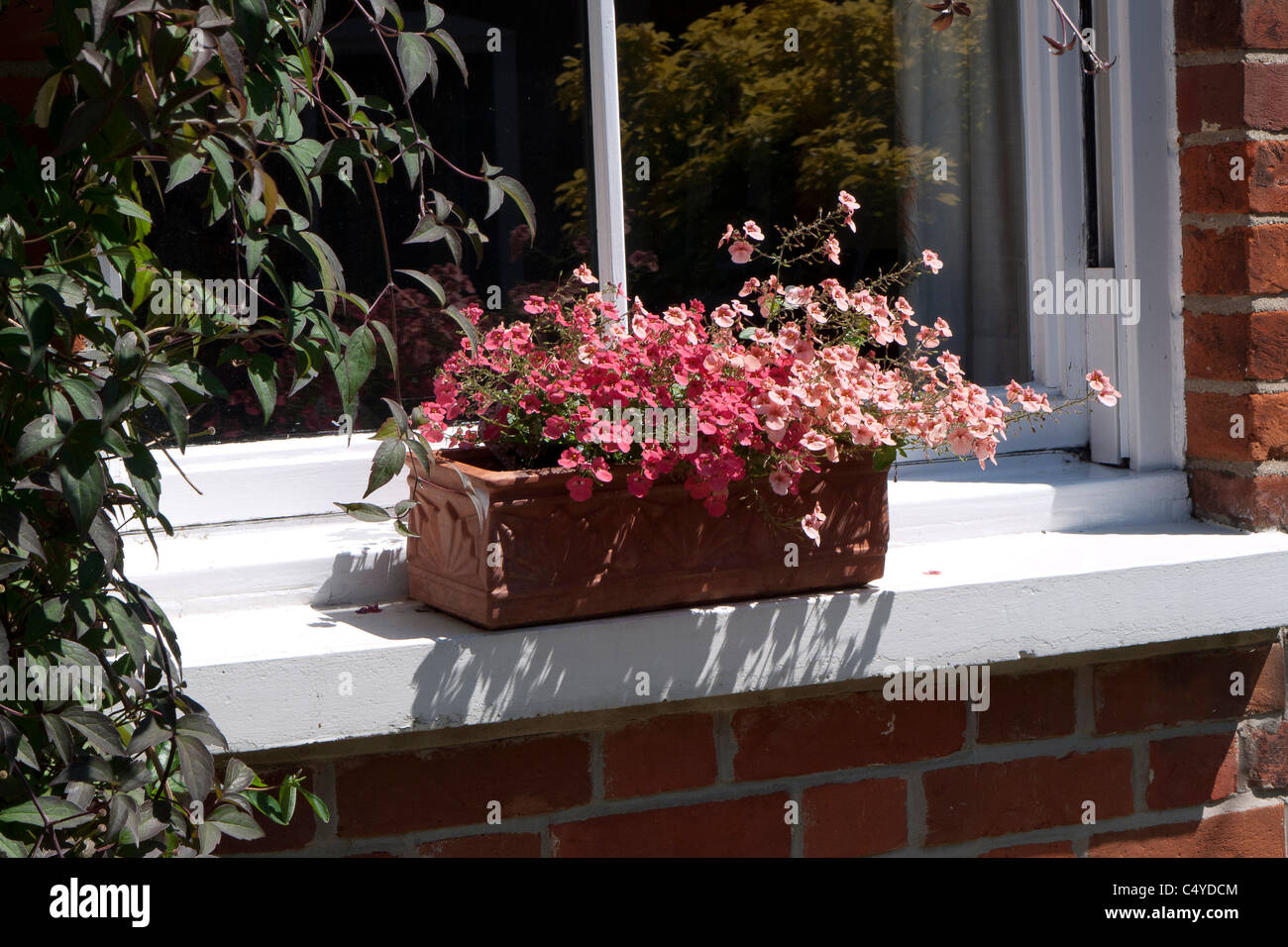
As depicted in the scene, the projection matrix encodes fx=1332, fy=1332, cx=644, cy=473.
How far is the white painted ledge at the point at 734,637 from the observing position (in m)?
1.40

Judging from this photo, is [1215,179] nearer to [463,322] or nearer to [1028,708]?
[1028,708]

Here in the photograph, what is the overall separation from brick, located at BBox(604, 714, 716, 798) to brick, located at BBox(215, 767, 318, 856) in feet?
1.10

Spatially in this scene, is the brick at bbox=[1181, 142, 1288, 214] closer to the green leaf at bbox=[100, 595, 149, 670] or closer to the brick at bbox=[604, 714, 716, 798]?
the brick at bbox=[604, 714, 716, 798]

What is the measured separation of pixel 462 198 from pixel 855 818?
37.6 inches

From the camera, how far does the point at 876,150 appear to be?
6.74ft

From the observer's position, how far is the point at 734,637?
1.53 metres

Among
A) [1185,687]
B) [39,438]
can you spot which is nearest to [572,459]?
[39,438]

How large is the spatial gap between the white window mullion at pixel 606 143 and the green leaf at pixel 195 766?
893 mm

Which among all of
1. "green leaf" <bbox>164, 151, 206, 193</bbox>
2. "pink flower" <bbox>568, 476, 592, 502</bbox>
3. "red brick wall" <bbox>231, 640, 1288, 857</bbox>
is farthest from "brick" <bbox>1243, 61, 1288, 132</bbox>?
"green leaf" <bbox>164, 151, 206, 193</bbox>

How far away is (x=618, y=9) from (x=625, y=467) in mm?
755

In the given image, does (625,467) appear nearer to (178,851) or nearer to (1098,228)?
(178,851)

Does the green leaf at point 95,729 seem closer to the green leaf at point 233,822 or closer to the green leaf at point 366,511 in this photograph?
the green leaf at point 233,822

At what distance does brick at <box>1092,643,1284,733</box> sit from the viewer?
70.9 inches
